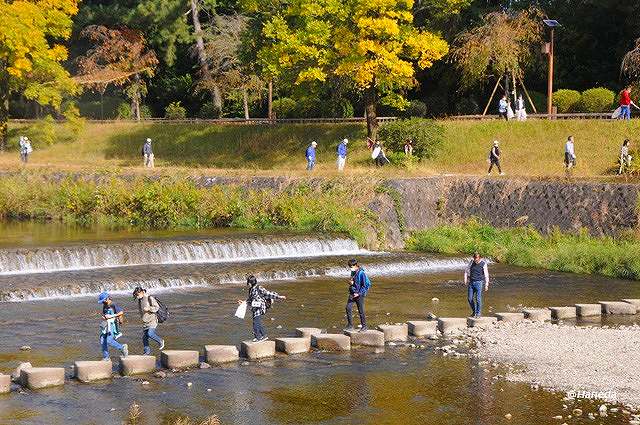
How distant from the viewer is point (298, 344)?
23.9m

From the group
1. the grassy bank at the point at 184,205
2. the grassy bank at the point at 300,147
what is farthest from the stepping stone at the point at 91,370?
the grassy bank at the point at 300,147

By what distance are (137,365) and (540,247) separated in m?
23.8

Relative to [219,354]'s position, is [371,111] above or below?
above

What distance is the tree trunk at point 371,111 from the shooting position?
183ft

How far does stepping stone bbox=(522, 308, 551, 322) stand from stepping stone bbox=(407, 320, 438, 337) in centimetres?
308

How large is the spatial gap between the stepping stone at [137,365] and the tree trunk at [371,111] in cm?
3528

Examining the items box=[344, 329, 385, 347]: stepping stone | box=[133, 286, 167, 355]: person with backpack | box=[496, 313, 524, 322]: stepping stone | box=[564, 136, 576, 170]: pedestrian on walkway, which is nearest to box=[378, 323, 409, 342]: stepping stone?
box=[344, 329, 385, 347]: stepping stone

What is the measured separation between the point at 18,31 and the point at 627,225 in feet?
113

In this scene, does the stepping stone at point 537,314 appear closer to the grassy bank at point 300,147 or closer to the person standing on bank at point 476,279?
the person standing on bank at point 476,279

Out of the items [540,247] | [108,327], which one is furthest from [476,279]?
[540,247]

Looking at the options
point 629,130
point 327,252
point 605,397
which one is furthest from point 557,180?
point 605,397

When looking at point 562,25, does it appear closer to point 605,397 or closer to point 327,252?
point 327,252

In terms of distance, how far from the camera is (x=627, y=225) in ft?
137

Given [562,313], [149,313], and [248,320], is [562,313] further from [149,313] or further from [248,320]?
[149,313]
